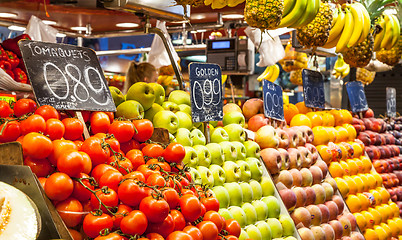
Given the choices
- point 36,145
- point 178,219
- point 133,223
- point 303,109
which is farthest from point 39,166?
point 303,109

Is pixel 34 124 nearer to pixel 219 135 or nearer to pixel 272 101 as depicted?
pixel 219 135

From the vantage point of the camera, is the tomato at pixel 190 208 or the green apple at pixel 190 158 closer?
the tomato at pixel 190 208

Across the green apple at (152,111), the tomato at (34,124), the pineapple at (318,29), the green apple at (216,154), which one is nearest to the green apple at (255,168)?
the green apple at (216,154)

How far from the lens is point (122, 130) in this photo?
6.93ft

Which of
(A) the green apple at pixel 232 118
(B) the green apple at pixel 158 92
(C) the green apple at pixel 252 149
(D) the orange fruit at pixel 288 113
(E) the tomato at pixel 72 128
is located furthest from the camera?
(D) the orange fruit at pixel 288 113

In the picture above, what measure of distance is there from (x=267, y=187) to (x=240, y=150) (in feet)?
1.01

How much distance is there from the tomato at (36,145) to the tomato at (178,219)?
55 centimetres

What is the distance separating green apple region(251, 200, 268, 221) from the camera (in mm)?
2766

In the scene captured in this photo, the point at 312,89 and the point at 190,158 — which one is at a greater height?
the point at 312,89

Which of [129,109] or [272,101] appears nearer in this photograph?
[129,109]

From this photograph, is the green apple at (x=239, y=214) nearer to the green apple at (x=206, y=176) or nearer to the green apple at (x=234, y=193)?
the green apple at (x=234, y=193)

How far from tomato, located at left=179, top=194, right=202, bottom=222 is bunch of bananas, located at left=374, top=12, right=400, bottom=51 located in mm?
3317

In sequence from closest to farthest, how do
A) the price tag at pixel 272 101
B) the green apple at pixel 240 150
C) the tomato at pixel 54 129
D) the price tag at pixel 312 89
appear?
the tomato at pixel 54 129 → the green apple at pixel 240 150 → the price tag at pixel 272 101 → the price tag at pixel 312 89

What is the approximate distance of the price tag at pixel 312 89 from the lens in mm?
4320
